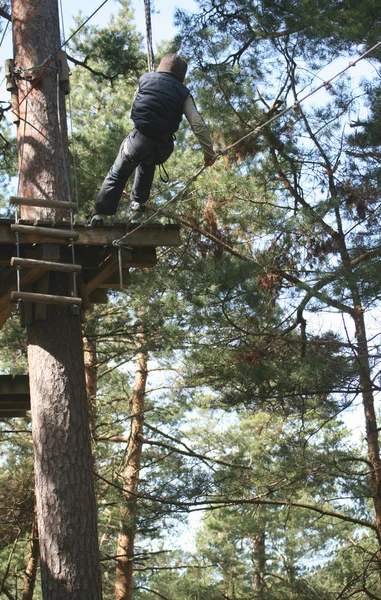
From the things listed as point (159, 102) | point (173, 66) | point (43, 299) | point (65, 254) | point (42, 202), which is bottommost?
point (43, 299)

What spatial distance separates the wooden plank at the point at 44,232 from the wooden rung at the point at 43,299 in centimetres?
41

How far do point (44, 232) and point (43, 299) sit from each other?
0.45m

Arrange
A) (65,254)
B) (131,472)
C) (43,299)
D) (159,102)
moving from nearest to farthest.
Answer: (43,299), (159,102), (65,254), (131,472)

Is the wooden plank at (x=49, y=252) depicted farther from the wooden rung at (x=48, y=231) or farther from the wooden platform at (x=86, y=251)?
the wooden rung at (x=48, y=231)

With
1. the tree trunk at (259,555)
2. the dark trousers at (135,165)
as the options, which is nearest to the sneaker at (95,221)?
the dark trousers at (135,165)

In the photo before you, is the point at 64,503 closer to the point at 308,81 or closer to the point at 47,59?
the point at 47,59

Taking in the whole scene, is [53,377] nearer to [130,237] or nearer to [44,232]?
[44,232]

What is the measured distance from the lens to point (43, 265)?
5480 mm

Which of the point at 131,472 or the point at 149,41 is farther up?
the point at 149,41

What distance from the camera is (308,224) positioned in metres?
8.33

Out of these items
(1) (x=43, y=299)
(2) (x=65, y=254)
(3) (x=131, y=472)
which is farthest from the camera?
(3) (x=131, y=472)

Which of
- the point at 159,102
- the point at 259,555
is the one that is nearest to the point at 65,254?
the point at 159,102

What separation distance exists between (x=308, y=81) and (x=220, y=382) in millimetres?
3372

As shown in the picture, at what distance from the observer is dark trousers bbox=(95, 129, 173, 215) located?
5691mm
